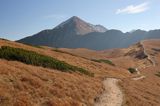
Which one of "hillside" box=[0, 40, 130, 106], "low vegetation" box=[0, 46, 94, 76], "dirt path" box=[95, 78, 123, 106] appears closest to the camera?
"hillside" box=[0, 40, 130, 106]

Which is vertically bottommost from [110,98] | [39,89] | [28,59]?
[110,98]

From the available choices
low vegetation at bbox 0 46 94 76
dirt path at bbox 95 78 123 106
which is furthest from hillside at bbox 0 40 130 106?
low vegetation at bbox 0 46 94 76

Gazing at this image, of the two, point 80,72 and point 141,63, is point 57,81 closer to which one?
point 80,72

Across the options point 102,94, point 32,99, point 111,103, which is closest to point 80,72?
point 102,94

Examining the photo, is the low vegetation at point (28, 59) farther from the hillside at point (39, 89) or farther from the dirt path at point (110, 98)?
the dirt path at point (110, 98)

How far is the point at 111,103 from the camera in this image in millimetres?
28953

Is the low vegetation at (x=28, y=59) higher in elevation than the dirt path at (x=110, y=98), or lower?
higher

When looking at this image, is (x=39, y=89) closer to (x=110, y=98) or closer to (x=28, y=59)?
(x=110, y=98)

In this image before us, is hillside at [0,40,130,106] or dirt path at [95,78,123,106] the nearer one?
hillside at [0,40,130,106]

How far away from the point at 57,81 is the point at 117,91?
31.3 feet

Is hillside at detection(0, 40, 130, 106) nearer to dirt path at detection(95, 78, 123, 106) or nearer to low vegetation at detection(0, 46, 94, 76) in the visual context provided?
dirt path at detection(95, 78, 123, 106)

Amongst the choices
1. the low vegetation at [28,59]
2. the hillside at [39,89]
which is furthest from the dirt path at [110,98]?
the low vegetation at [28,59]

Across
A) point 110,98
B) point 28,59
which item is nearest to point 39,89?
point 110,98

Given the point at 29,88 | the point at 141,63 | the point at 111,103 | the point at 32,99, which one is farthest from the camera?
the point at 141,63
